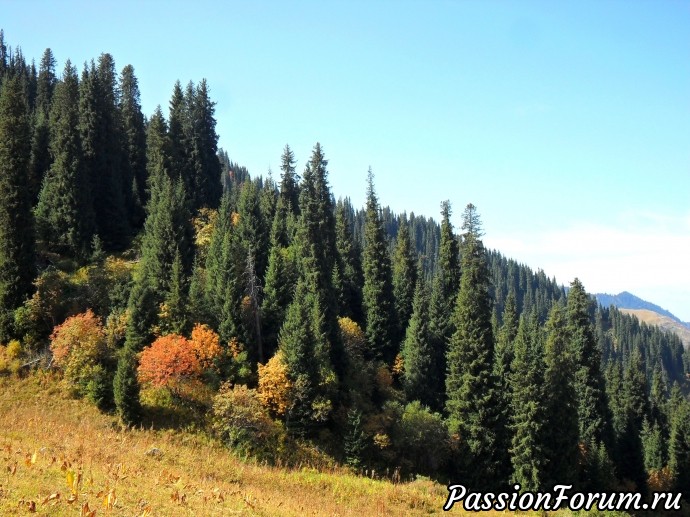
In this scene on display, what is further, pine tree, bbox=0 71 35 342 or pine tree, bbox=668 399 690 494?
pine tree, bbox=668 399 690 494

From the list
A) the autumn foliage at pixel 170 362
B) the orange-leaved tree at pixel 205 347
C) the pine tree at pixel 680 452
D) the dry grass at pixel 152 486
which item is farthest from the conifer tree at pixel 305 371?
the pine tree at pixel 680 452

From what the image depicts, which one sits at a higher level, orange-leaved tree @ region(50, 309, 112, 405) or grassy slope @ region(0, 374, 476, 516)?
orange-leaved tree @ region(50, 309, 112, 405)

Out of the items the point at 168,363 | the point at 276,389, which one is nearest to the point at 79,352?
the point at 168,363

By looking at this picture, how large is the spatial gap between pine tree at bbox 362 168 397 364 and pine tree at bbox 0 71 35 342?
1290 inches

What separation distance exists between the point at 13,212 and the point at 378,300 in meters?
35.9

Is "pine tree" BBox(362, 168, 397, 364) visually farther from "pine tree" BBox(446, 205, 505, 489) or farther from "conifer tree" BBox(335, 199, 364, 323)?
"pine tree" BBox(446, 205, 505, 489)

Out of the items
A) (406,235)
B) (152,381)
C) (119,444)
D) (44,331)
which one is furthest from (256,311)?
(406,235)

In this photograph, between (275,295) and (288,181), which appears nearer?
(275,295)

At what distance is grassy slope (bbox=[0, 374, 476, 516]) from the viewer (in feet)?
48.5

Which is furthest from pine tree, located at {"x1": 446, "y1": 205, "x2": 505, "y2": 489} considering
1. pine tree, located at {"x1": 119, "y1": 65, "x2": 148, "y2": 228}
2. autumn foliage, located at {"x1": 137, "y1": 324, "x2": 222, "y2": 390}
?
pine tree, located at {"x1": 119, "y1": 65, "x2": 148, "y2": 228}

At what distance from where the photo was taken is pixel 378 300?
191 ft

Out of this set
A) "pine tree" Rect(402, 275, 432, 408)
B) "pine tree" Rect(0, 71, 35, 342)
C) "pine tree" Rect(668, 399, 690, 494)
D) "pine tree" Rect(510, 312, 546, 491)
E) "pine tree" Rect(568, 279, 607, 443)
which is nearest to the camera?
"pine tree" Rect(510, 312, 546, 491)

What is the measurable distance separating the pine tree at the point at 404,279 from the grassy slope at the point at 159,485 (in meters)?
33.6

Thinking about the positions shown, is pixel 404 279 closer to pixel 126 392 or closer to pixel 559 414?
pixel 559 414
